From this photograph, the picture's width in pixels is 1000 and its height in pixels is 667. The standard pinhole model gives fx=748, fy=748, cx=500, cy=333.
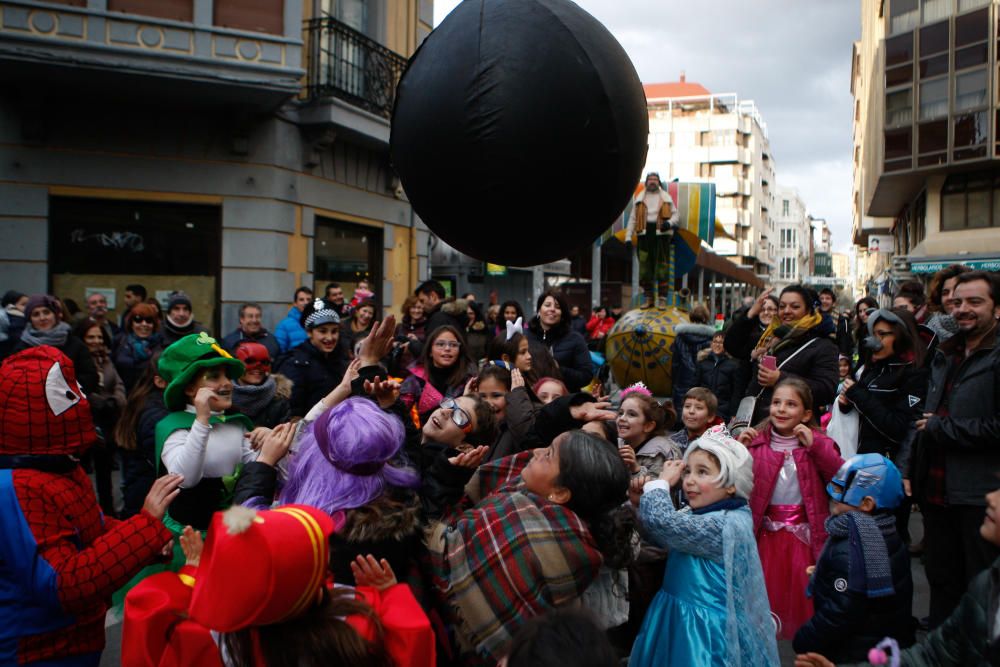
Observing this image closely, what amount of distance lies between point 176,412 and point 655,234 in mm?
5676

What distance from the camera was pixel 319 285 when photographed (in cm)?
1191

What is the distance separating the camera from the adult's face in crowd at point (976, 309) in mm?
3707

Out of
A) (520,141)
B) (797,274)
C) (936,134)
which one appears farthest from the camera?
(797,274)

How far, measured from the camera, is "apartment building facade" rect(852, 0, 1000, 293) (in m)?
24.6

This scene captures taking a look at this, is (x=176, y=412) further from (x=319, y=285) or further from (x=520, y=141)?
(x=319, y=285)

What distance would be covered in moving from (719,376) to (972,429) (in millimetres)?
3224

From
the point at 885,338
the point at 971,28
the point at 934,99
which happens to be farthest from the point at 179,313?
the point at 971,28

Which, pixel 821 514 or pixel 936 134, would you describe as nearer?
pixel 821 514

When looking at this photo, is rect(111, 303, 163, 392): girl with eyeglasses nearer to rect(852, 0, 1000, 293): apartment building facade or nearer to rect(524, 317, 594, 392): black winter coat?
rect(524, 317, 594, 392): black winter coat

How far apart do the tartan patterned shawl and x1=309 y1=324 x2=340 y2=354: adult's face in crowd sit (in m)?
3.21

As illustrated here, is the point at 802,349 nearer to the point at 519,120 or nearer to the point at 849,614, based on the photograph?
the point at 849,614

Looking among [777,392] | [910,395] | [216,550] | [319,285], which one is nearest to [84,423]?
[216,550]

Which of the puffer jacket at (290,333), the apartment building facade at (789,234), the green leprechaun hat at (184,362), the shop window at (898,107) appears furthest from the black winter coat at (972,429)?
the apartment building facade at (789,234)

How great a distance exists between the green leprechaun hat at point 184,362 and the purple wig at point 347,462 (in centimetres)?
102
